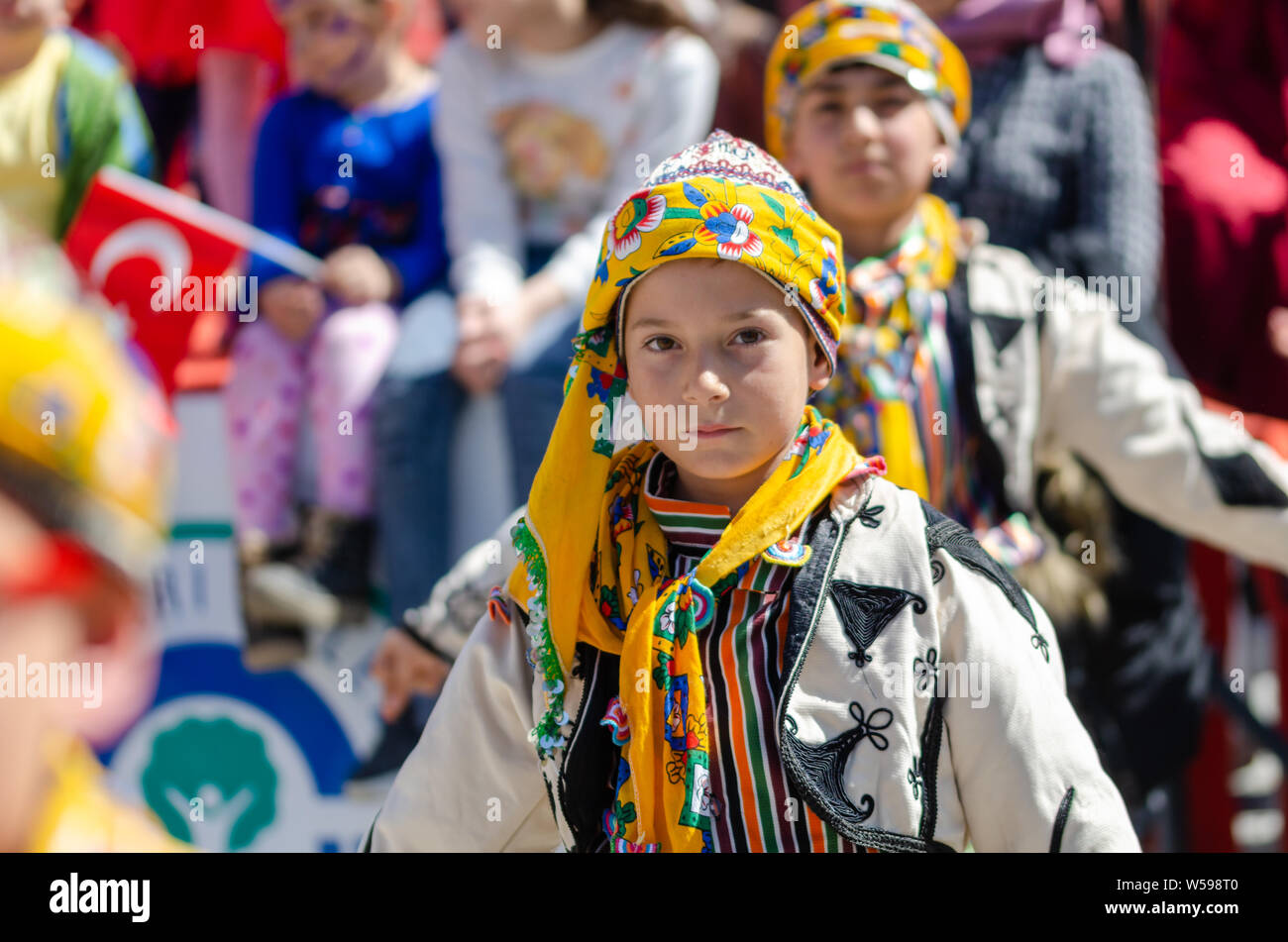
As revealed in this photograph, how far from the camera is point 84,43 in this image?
13.0ft

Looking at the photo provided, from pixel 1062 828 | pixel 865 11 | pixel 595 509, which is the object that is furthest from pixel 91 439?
pixel 865 11

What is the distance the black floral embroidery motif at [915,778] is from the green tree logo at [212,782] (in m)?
2.32

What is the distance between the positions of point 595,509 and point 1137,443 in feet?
4.27

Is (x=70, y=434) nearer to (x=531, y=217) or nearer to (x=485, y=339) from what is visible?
(x=485, y=339)

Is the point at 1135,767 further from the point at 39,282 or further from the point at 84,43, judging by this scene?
the point at 84,43

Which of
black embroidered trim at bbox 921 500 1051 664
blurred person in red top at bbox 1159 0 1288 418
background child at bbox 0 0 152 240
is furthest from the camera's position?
background child at bbox 0 0 152 240

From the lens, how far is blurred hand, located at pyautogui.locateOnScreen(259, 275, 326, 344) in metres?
3.65

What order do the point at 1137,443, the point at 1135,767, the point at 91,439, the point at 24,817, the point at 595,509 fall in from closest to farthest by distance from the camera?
the point at 91,439 → the point at 24,817 → the point at 595,509 → the point at 1137,443 → the point at 1135,767

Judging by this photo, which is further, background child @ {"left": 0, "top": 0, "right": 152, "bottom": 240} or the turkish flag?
background child @ {"left": 0, "top": 0, "right": 152, "bottom": 240}

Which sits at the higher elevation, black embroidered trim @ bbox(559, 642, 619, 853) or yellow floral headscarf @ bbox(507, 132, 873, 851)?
yellow floral headscarf @ bbox(507, 132, 873, 851)

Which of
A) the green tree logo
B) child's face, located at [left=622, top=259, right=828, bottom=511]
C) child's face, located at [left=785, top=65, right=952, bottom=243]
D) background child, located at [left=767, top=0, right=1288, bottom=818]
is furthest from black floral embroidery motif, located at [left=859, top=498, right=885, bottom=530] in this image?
the green tree logo

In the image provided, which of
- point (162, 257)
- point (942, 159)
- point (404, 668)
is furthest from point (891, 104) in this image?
point (162, 257)

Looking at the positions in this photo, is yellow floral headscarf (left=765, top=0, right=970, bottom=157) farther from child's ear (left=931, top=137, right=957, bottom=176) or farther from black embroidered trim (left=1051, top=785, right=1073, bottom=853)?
black embroidered trim (left=1051, top=785, right=1073, bottom=853)

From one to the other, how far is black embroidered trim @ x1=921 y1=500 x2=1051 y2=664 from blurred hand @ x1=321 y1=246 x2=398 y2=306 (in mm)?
2009
